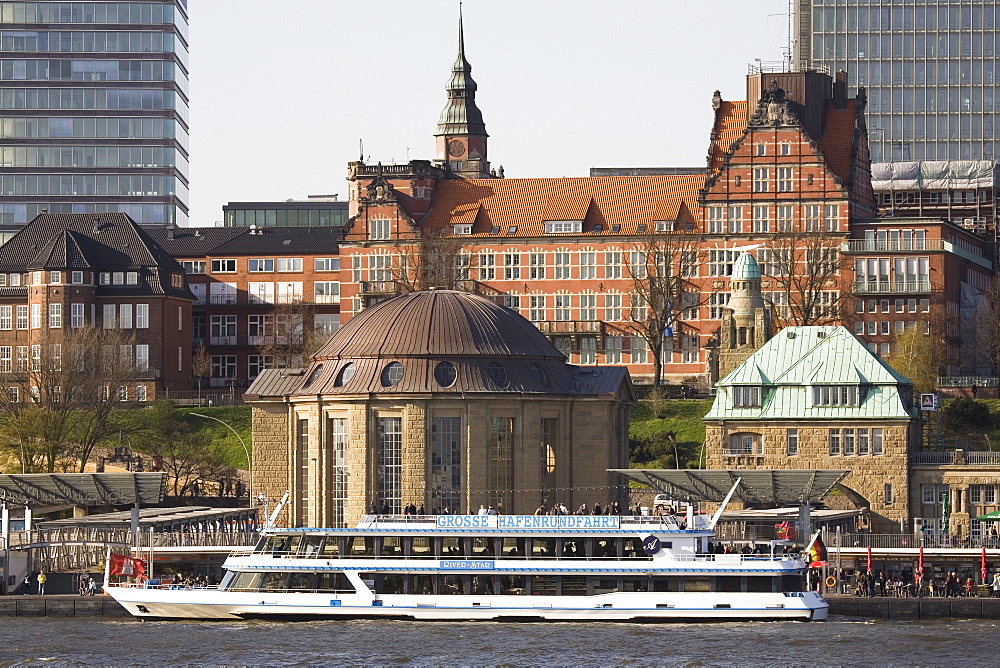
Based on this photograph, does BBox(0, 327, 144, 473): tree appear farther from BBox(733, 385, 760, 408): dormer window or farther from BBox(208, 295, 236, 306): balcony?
A: BBox(733, 385, 760, 408): dormer window

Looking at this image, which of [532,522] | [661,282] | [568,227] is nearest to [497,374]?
[532,522]

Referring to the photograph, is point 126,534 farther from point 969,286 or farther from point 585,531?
point 969,286

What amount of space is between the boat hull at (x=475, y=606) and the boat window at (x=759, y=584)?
480 mm

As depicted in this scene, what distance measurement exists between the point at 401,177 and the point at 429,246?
12.5 meters

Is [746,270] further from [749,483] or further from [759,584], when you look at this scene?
[759,584]

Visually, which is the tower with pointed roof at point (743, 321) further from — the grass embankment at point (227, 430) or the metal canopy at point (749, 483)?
the metal canopy at point (749, 483)

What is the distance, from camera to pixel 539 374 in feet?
388

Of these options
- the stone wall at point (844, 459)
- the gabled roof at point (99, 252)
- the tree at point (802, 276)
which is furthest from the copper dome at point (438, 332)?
the gabled roof at point (99, 252)

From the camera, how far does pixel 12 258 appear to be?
181750 mm

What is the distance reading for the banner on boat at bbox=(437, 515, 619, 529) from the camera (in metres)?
96.6

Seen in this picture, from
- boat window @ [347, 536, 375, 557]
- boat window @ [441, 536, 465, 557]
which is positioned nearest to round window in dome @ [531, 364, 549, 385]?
boat window @ [441, 536, 465, 557]

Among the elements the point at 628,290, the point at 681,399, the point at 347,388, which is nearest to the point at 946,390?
the point at 681,399

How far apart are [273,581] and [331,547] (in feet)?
9.12

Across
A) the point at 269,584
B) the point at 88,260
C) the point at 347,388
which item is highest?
the point at 88,260
